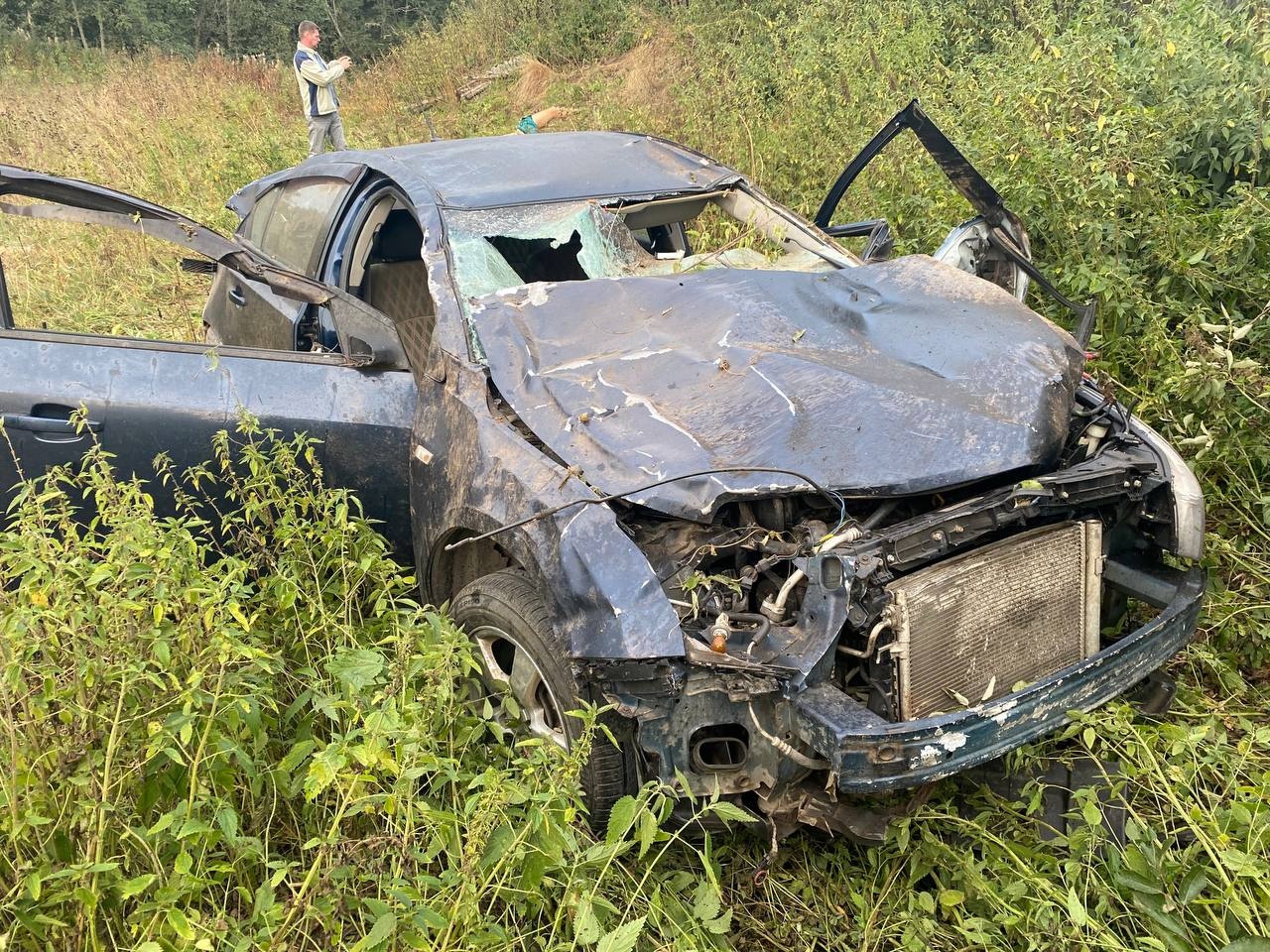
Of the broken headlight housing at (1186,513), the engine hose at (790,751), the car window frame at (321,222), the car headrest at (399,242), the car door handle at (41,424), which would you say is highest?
the car window frame at (321,222)

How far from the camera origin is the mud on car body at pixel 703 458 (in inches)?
88.4

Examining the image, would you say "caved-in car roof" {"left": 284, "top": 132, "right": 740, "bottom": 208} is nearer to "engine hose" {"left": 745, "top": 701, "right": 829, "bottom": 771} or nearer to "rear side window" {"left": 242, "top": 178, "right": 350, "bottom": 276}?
"rear side window" {"left": 242, "top": 178, "right": 350, "bottom": 276}

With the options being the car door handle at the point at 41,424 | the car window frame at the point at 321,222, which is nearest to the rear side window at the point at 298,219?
the car window frame at the point at 321,222

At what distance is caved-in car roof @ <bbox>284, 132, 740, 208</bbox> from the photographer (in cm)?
345

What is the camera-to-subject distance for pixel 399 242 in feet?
13.8

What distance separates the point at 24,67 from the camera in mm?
13695

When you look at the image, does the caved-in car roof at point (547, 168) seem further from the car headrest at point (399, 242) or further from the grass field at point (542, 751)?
the grass field at point (542, 751)

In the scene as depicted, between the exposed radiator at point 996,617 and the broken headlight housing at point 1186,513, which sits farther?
the broken headlight housing at point 1186,513

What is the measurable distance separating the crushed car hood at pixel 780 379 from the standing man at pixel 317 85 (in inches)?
254

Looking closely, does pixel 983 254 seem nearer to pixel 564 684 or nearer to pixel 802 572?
pixel 802 572

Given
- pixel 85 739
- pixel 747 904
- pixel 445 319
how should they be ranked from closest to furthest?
pixel 85 739, pixel 747 904, pixel 445 319

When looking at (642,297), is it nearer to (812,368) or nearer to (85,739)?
(812,368)

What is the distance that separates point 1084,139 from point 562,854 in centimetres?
386

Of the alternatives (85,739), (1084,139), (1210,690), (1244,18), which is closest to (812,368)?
(1210,690)
